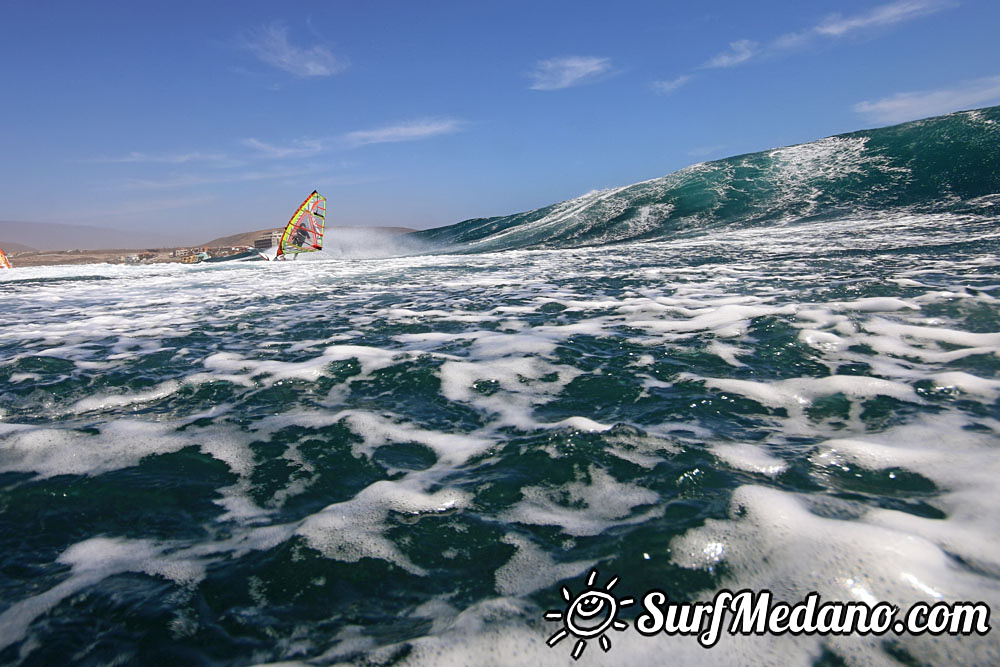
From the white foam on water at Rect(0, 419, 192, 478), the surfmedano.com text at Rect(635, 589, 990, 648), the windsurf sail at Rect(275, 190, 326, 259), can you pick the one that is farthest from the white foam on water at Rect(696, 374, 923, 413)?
the windsurf sail at Rect(275, 190, 326, 259)

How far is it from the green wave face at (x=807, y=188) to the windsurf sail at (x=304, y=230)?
19.2 feet

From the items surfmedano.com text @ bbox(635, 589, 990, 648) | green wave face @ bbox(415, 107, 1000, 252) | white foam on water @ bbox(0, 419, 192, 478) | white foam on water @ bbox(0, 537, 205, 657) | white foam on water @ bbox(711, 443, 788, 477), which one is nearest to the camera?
surfmedano.com text @ bbox(635, 589, 990, 648)

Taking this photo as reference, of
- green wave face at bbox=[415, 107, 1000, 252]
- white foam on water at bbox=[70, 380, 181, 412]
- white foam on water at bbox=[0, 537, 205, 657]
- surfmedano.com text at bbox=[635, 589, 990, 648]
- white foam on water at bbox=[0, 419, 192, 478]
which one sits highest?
green wave face at bbox=[415, 107, 1000, 252]

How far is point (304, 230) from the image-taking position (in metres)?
20.0

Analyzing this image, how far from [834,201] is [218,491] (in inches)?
716

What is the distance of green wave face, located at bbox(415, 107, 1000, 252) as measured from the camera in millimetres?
14664

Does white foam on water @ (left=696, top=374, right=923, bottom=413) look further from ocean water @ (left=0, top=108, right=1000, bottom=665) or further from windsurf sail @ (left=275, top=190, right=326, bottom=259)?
windsurf sail @ (left=275, top=190, right=326, bottom=259)

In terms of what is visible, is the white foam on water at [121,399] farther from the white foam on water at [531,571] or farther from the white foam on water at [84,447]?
the white foam on water at [531,571]

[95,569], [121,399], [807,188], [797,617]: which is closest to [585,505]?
[797,617]

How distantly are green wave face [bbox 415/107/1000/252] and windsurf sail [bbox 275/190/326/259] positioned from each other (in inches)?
231

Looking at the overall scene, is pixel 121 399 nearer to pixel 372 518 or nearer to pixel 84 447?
pixel 84 447

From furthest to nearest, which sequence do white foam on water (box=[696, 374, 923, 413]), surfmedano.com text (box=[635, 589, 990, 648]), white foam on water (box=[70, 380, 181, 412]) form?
white foam on water (box=[70, 380, 181, 412]) < white foam on water (box=[696, 374, 923, 413]) < surfmedano.com text (box=[635, 589, 990, 648])

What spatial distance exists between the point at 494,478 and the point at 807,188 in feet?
62.3

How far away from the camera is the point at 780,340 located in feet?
10.5
